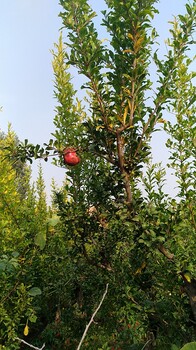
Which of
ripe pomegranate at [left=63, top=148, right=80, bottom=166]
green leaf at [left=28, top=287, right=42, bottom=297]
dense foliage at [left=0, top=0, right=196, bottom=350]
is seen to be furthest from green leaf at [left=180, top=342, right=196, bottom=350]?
green leaf at [left=28, top=287, right=42, bottom=297]

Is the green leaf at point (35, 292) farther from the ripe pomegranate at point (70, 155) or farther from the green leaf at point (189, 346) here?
the green leaf at point (189, 346)

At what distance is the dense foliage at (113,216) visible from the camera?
2746 mm

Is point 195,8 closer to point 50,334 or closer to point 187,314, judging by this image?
point 187,314

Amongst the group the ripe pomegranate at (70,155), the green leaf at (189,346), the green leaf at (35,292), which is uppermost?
the ripe pomegranate at (70,155)

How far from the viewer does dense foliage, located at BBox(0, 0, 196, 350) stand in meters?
2.75

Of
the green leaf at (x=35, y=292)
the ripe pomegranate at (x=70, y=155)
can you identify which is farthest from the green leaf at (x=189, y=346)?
the green leaf at (x=35, y=292)

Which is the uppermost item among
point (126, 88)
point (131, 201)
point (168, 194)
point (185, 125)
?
point (185, 125)

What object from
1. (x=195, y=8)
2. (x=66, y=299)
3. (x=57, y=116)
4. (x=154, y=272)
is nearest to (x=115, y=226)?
(x=154, y=272)

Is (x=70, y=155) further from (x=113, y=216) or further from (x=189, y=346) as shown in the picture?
(x=189, y=346)

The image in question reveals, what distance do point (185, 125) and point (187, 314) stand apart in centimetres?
196

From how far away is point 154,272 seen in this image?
3.51 meters

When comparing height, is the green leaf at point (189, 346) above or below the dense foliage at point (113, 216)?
below

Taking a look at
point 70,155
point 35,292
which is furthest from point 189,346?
point 35,292

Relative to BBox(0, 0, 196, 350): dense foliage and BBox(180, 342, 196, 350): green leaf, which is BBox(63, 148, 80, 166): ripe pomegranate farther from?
BBox(180, 342, 196, 350): green leaf
